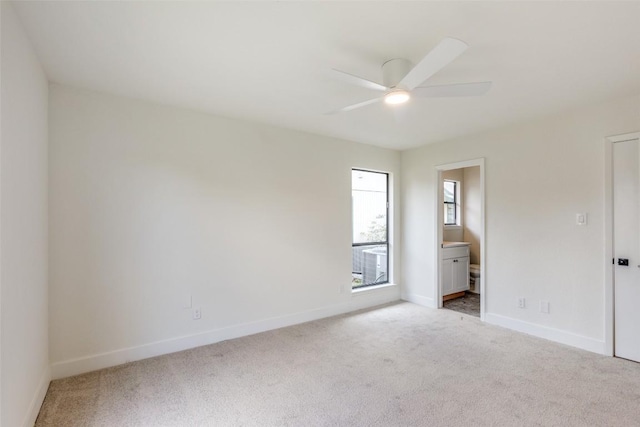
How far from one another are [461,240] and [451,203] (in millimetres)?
761

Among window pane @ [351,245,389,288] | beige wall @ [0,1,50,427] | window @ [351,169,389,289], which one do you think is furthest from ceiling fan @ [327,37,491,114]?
window pane @ [351,245,389,288]

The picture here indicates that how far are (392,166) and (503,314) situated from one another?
257cm

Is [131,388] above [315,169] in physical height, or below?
below

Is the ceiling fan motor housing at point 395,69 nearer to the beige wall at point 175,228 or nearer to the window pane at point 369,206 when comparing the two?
the beige wall at point 175,228

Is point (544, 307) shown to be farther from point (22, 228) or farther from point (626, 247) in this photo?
point (22, 228)

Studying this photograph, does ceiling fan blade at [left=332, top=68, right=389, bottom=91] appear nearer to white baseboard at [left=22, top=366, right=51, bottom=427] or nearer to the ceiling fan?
the ceiling fan

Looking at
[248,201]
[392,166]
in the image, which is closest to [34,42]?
[248,201]

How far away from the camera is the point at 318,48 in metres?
2.00

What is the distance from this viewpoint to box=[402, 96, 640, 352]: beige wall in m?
3.00

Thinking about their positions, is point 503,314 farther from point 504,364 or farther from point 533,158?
point 533,158

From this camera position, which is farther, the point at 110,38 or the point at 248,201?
the point at 248,201

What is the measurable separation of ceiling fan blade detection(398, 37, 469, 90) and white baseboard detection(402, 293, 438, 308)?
3.47 meters

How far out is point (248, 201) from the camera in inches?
138

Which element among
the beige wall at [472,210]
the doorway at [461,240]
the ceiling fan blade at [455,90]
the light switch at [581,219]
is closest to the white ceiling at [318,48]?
the ceiling fan blade at [455,90]
